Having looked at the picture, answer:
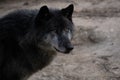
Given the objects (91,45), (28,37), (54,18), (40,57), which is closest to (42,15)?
(54,18)

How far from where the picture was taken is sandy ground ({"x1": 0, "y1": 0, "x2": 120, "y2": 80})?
271 inches

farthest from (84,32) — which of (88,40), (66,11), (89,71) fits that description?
(66,11)

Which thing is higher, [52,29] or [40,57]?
[52,29]

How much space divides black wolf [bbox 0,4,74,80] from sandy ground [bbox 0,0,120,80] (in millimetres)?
1332

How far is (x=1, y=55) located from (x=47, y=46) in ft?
2.27

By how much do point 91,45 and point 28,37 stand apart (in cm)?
306

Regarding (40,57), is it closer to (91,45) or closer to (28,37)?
(28,37)

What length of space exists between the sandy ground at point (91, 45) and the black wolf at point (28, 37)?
133 centimetres

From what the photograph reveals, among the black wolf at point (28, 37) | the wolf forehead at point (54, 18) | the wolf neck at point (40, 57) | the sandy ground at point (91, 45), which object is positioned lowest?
the sandy ground at point (91, 45)

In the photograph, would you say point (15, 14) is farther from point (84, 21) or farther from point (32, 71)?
point (84, 21)

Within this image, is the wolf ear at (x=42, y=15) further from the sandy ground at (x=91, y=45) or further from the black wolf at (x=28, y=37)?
the sandy ground at (x=91, y=45)

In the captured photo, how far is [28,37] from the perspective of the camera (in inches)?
212

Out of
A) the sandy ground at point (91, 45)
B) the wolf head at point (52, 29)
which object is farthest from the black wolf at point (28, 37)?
the sandy ground at point (91, 45)

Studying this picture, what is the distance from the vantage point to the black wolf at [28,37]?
530cm
